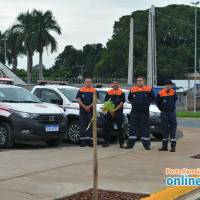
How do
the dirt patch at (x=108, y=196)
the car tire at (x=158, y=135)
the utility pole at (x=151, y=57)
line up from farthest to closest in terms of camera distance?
the utility pole at (x=151, y=57)
the car tire at (x=158, y=135)
the dirt patch at (x=108, y=196)

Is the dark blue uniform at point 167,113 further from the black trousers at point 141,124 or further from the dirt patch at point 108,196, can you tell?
the dirt patch at point 108,196

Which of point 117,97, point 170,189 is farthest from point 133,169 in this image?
point 117,97

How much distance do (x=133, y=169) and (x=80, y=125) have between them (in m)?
4.09

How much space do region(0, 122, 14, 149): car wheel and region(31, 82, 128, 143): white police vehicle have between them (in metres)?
1.97

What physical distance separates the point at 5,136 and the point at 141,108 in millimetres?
3527

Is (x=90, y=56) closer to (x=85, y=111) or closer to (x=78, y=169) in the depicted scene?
(x=85, y=111)

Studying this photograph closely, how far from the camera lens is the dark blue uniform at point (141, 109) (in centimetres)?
1257

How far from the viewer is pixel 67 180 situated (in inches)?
320

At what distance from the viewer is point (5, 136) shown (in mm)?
12398

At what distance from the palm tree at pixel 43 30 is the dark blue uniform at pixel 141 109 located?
152ft

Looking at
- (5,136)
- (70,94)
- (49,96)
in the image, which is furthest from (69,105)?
(5,136)

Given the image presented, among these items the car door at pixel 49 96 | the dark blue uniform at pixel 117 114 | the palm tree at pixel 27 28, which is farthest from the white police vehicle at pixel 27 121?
the palm tree at pixel 27 28

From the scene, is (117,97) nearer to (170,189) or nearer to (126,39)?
(170,189)

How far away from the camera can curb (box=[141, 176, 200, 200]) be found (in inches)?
274
